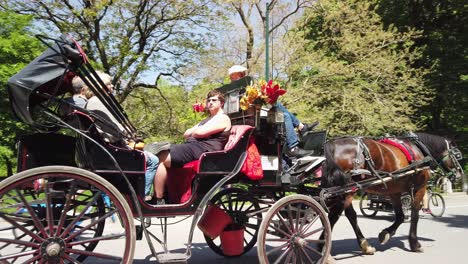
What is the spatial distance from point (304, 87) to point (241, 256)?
41.4 feet

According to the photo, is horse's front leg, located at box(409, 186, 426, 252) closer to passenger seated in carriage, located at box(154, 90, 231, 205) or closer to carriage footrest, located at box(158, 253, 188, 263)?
passenger seated in carriage, located at box(154, 90, 231, 205)

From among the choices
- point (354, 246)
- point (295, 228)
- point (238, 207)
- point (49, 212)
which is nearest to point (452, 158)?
point (354, 246)

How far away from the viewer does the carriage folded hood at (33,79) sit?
11.5 feet

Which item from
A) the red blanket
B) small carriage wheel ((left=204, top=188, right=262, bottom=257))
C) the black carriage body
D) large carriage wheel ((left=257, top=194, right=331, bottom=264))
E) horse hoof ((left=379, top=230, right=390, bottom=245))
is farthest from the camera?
the red blanket

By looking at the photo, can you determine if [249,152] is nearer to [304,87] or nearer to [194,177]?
[194,177]

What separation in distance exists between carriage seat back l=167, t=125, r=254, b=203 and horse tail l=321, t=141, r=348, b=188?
1.70 meters

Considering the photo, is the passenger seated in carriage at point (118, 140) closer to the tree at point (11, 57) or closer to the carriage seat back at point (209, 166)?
the carriage seat back at point (209, 166)

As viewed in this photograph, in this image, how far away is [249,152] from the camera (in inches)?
185

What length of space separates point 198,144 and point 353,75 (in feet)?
47.6

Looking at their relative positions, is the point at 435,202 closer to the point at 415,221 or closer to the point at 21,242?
the point at 415,221

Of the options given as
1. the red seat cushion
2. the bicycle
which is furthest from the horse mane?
the bicycle

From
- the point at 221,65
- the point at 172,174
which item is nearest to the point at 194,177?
the point at 172,174

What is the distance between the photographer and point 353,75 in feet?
58.9

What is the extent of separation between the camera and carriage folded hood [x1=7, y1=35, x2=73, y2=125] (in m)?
3.50
